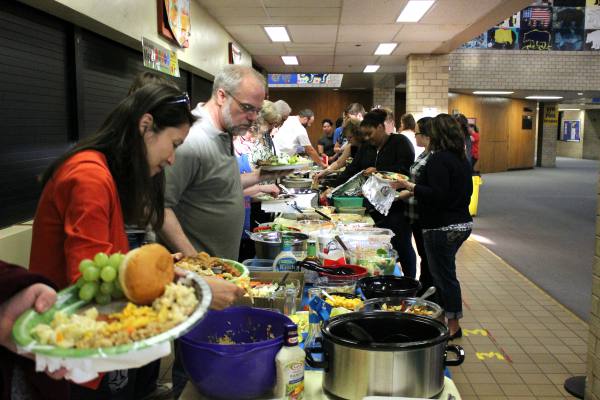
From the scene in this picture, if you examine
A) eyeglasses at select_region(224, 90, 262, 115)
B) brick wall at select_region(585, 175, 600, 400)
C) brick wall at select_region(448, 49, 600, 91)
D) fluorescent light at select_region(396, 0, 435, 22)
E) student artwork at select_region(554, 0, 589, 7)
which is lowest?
brick wall at select_region(585, 175, 600, 400)

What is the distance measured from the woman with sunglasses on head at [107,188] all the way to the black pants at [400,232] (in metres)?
3.60

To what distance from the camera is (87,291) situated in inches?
48.6

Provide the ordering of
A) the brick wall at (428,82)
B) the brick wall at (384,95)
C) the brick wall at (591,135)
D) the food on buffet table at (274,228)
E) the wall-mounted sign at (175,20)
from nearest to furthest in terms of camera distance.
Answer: the food on buffet table at (274,228) → the wall-mounted sign at (175,20) → the brick wall at (428,82) → the brick wall at (384,95) → the brick wall at (591,135)

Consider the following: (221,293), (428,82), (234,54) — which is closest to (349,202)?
(221,293)

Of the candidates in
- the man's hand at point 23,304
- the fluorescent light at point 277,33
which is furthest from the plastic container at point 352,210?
the fluorescent light at point 277,33

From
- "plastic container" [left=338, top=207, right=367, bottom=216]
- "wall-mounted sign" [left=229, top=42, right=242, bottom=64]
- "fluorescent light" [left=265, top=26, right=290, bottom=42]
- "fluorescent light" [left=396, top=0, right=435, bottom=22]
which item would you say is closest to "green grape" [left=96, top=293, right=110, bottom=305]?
"plastic container" [left=338, top=207, right=367, bottom=216]

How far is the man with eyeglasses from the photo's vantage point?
2574mm

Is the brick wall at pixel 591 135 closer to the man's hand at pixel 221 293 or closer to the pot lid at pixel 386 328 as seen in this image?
the pot lid at pixel 386 328

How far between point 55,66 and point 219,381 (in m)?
2.90

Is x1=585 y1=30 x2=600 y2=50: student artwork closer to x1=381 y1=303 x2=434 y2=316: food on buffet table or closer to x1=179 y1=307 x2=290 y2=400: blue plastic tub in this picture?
x1=381 y1=303 x2=434 y2=316: food on buffet table

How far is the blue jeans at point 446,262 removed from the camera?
4.23 metres

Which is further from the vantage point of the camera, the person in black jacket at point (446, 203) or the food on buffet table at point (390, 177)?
the food on buffet table at point (390, 177)

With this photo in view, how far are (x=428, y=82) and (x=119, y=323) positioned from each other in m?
11.0

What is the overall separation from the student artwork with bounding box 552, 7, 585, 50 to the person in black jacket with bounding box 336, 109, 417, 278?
46.4ft
